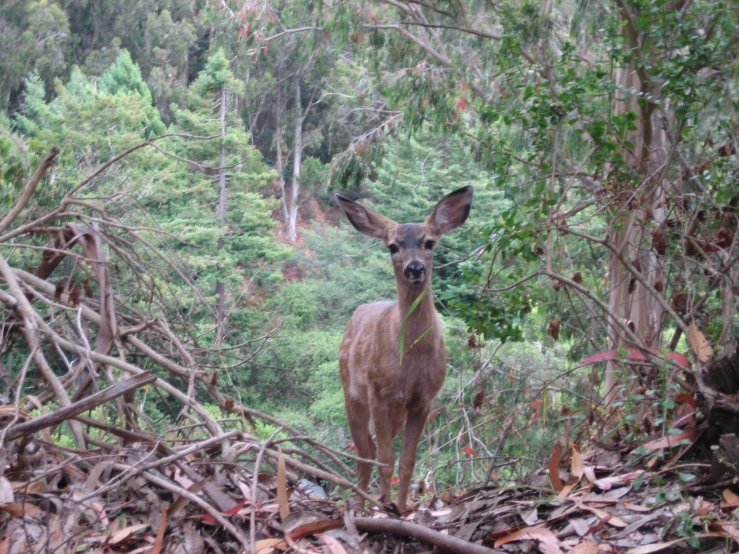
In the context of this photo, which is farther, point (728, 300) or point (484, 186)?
point (484, 186)

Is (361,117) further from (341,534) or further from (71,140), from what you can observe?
(341,534)

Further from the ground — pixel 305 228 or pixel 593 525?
pixel 593 525

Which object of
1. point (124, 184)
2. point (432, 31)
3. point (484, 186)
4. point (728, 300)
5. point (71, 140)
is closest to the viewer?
point (728, 300)

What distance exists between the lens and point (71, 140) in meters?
14.1

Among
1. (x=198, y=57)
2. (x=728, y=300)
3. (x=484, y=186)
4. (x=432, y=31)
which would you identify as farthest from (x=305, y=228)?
(x=728, y=300)

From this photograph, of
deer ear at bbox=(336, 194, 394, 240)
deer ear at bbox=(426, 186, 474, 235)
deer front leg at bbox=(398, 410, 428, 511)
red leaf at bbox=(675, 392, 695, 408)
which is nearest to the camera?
red leaf at bbox=(675, 392, 695, 408)

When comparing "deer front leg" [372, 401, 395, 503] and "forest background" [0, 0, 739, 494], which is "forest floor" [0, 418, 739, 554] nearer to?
"forest background" [0, 0, 739, 494]

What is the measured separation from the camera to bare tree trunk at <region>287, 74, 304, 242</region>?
23344mm

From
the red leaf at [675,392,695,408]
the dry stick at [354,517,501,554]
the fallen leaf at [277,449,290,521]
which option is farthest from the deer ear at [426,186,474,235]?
the fallen leaf at [277,449,290,521]

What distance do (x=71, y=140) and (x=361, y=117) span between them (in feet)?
17.1

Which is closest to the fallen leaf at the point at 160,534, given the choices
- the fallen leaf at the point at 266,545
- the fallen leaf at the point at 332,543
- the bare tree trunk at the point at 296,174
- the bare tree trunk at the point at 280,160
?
the fallen leaf at the point at 266,545

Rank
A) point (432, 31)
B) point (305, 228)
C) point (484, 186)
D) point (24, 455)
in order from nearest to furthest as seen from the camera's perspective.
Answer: point (24, 455) → point (432, 31) → point (484, 186) → point (305, 228)

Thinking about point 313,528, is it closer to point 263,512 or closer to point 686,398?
point 263,512

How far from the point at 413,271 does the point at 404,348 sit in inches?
20.8
